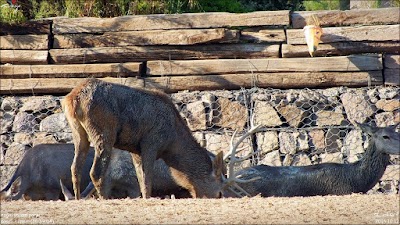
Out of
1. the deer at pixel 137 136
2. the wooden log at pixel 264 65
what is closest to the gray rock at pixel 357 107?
the wooden log at pixel 264 65

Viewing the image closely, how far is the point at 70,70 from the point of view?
15.1m

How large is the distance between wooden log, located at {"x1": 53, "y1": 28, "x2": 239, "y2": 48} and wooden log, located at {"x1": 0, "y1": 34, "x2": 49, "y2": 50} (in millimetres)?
217

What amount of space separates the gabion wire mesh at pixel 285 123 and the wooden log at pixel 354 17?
1172 mm

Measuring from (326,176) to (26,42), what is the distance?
6286 millimetres

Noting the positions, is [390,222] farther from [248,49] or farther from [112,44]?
[112,44]

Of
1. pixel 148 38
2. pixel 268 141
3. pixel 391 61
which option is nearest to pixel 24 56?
pixel 148 38

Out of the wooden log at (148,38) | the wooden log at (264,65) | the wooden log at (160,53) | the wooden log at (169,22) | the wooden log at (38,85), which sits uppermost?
the wooden log at (169,22)

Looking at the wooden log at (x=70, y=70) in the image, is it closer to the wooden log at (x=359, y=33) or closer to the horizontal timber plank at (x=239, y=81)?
the horizontal timber plank at (x=239, y=81)

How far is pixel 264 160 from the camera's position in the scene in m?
14.2

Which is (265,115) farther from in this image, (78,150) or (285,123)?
(78,150)

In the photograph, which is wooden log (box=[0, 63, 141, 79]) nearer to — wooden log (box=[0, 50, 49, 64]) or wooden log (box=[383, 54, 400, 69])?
wooden log (box=[0, 50, 49, 64])

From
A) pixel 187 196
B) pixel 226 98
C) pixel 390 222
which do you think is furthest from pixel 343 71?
pixel 390 222

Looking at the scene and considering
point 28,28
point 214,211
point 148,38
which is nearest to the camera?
point 214,211

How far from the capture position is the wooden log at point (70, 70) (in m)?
14.9
